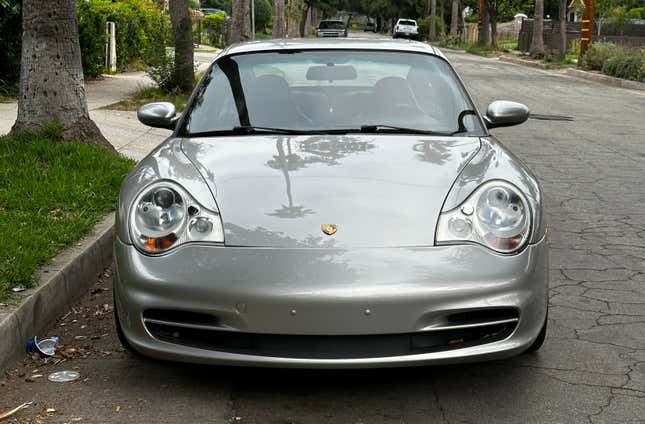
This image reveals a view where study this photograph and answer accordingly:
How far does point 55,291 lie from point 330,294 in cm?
190

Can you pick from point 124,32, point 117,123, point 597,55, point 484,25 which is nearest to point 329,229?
point 117,123

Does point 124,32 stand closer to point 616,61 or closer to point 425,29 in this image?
point 616,61

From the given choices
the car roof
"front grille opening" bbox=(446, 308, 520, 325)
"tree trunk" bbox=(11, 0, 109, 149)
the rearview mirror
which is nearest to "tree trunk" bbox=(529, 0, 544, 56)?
"tree trunk" bbox=(11, 0, 109, 149)

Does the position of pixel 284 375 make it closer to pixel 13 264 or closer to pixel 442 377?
pixel 442 377

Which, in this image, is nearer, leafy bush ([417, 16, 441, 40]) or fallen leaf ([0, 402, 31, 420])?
fallen leaf ([0, 402, 31, 420])

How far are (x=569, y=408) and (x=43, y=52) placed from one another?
6.41 metres

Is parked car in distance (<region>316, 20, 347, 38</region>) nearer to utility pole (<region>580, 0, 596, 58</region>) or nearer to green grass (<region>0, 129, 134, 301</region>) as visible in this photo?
utility pole (<region>580, 0, 596, 58</region>)

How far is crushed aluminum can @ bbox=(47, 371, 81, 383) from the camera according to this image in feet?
13.0

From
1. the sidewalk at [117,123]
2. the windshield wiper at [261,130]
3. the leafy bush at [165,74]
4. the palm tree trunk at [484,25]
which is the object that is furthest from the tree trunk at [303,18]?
the windshield wiper at [261,130]

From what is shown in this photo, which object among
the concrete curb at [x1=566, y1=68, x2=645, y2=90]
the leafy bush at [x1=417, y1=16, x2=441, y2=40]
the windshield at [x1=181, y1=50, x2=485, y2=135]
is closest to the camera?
the windshield at [x1=181, y1=50, x2=485, y2=135]

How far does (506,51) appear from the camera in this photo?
164 ft

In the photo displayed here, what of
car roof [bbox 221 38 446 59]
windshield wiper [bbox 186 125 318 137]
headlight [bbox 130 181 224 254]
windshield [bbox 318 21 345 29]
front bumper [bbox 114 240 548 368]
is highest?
car roof [bbox 221 38 446 59]

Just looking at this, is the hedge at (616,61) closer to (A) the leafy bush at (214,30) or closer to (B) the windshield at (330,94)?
(B) the windshield at (330,94)

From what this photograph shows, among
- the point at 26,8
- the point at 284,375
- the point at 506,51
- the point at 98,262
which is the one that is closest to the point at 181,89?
the point at 26,8
